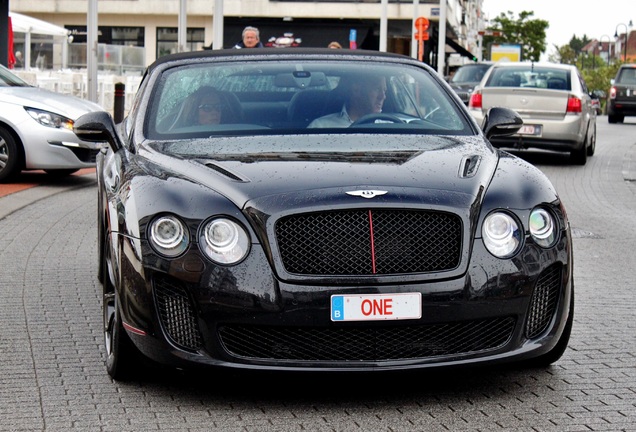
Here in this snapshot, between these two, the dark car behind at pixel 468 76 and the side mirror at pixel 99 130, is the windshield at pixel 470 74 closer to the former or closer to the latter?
the dark car behind at pixel 468 76

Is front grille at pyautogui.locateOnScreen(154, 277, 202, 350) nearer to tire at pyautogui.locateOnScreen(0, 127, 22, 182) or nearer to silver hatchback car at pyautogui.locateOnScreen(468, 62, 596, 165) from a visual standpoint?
tire at pyautogui.locateOnScreen(0, 127, 22, 182)

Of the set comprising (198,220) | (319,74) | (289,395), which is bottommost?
(289,395)

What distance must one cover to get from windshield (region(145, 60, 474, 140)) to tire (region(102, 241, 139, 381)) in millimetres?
971

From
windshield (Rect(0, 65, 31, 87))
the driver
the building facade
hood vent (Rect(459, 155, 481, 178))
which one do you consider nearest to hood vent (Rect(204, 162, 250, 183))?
hood vent (Rect(459, 155, 481, 178))

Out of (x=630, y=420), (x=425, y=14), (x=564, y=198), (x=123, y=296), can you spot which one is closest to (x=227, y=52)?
(x=123, y=296)

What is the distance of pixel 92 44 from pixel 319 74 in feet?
68.1

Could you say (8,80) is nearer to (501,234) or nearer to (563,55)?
(501,234)

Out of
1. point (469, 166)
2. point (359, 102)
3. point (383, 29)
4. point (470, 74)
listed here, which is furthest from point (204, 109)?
point (383, 29)

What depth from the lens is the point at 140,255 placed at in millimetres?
4863

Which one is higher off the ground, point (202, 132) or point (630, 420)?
point (202, 132)

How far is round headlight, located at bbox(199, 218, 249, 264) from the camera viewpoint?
4.78 meters

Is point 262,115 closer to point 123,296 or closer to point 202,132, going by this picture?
point 202,132

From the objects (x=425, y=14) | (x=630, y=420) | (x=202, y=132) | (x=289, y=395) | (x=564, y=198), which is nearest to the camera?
(x=630, y=420)

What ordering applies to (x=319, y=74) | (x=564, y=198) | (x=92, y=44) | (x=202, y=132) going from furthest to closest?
(x=92, y=44)
(x=564, y=198)
(x=319, y=74)
(x=202, y=132)
